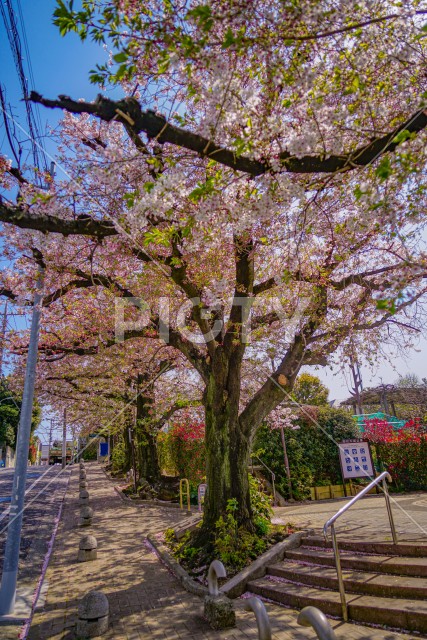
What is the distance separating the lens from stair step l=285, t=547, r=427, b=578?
525 centimetres

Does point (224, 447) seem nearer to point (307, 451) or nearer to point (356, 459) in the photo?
point (356, 459)

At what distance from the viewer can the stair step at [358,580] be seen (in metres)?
4.83

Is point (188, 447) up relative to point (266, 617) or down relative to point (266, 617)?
up

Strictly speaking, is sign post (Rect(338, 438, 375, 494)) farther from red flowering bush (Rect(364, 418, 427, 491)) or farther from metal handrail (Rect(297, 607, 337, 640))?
metal handrail (Rect(297, 607, 337, 640))

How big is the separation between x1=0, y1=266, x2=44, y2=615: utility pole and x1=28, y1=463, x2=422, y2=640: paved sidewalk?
56cm

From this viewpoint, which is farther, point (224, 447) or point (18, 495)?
point (224, 447)

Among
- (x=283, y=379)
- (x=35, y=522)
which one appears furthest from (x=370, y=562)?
(x=35, y=522)

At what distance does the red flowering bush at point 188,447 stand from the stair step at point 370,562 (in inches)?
335

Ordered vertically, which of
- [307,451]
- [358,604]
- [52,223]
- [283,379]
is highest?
[52,223]

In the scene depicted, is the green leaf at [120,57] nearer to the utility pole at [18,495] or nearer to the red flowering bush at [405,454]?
the utility pole at [18,495]

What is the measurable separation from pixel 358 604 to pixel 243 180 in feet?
17.6

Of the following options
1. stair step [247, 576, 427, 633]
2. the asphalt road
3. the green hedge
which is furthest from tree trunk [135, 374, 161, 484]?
stair step [247, 576, 427, 633]

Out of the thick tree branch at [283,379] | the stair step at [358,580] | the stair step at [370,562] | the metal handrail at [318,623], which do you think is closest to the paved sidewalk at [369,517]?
the stair step at [370,562]

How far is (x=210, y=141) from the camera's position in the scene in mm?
3779
